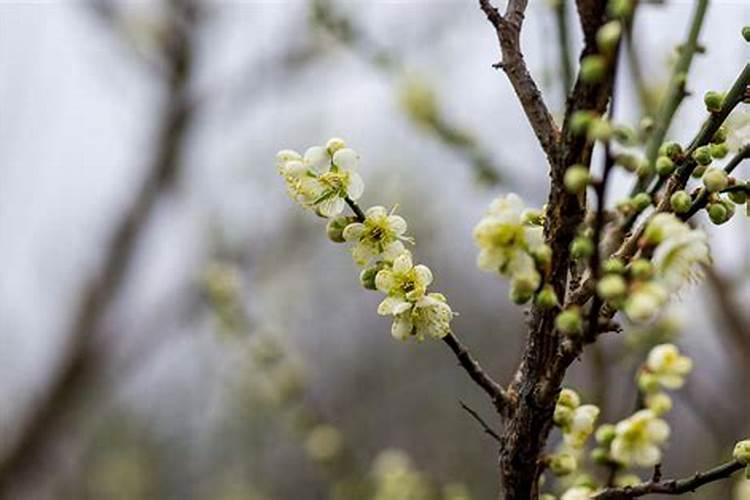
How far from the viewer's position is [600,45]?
0.85 metres

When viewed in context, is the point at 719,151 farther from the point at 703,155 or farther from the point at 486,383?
the point at 486,383

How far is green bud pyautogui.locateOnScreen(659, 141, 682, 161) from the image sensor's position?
1021 millimetres

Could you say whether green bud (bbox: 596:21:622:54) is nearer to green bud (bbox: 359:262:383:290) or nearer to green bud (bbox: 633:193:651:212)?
green bud (bbox: 633:193:651:212)

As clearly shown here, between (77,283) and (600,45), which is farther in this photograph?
(77,283)

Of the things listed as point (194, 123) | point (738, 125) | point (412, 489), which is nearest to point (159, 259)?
point (194, 123)

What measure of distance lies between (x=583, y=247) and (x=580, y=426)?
0.30 m

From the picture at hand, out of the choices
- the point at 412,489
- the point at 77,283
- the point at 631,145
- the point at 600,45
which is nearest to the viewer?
the point at 600,45

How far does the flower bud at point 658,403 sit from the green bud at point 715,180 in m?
0.23

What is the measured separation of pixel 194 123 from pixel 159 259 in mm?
1029

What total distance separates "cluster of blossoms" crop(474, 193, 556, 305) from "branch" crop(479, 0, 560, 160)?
9 cm

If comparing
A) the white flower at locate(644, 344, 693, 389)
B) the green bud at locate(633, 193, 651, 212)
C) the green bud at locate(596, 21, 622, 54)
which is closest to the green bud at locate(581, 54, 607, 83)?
the green bud at locate(596, 21, 622, 54)

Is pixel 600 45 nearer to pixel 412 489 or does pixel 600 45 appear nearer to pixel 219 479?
pixel 412 489

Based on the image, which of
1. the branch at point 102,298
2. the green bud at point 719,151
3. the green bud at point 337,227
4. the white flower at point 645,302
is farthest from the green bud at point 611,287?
the branch at point 102,298

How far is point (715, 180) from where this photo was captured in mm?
971
